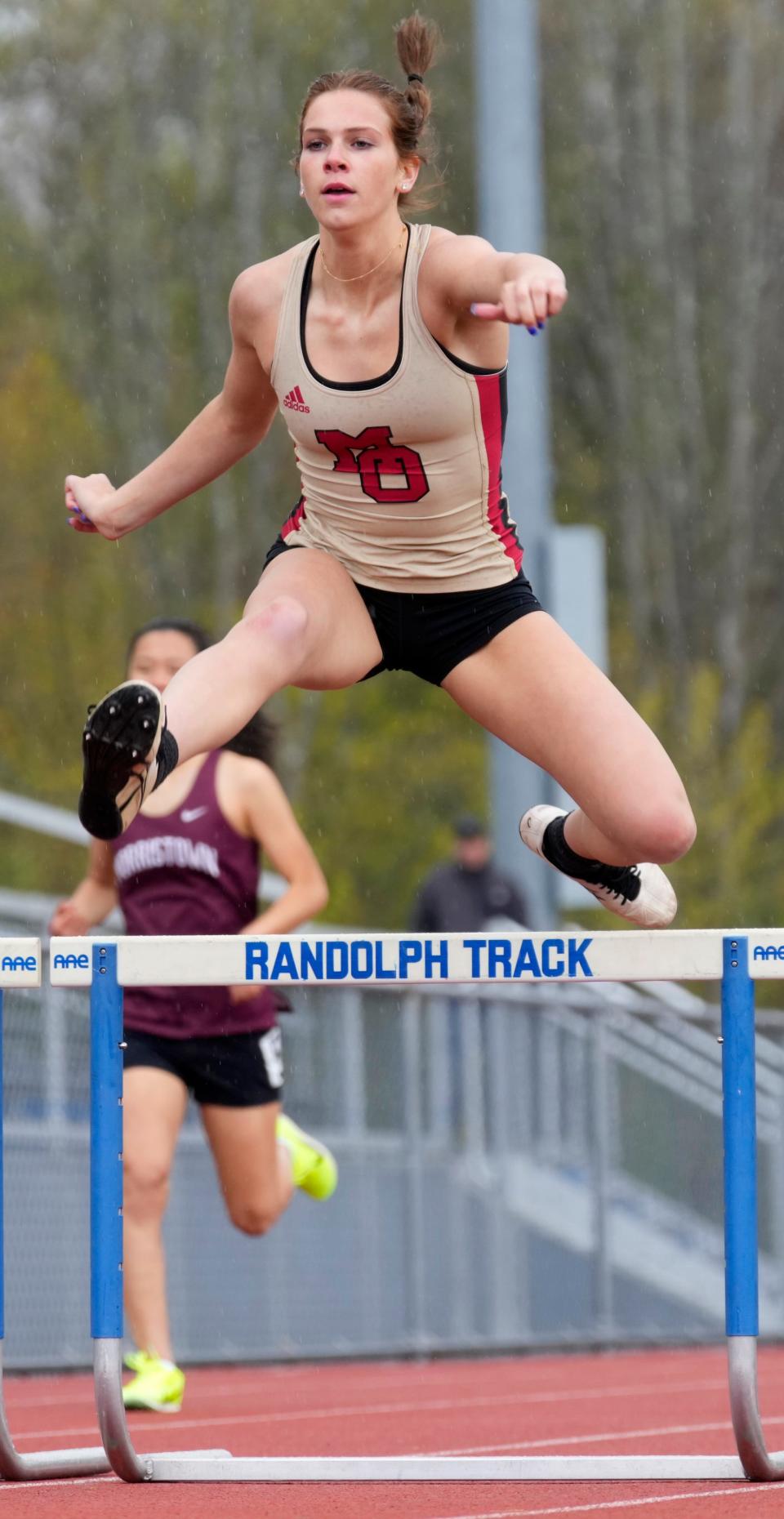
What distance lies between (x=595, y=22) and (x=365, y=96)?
25693 millimetres

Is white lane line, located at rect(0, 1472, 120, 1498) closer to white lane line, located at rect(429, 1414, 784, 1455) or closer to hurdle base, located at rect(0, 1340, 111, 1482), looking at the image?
hurdle base, located at rect(0, 1340, 111, 1482)

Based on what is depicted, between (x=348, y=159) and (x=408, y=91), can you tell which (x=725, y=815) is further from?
(x=348, y=159)

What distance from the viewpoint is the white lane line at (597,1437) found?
6.36 metres

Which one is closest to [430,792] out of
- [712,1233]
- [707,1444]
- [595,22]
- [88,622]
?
[88,622]

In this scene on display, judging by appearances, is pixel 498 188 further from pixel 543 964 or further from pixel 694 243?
pixel 694 243

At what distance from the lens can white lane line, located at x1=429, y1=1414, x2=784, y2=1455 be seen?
6.36m

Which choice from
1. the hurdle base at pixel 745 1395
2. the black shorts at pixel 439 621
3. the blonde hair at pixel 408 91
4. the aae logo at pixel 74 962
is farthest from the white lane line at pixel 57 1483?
the blonde hair at pixel 408 91

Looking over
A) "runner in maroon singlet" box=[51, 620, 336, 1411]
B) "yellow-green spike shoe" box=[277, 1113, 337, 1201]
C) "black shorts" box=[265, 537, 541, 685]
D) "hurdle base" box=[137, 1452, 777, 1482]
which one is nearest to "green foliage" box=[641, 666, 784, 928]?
"yellow-green spike shoe" box=[277, 1113, 337, 1201]

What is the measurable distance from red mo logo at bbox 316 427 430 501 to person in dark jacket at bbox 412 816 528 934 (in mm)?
7609

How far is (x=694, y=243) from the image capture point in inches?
1192

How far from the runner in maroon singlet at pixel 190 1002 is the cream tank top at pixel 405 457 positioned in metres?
2.00

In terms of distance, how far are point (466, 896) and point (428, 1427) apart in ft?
20.2

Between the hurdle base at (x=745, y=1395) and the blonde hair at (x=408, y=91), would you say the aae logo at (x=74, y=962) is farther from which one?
the blonde hair at (x=408, y=91)

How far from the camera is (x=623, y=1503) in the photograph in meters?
4.80
